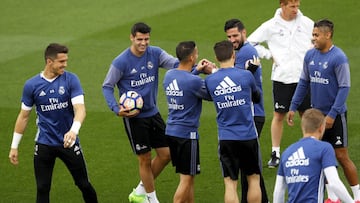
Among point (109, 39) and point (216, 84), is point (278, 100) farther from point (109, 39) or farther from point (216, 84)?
point (109, 39)

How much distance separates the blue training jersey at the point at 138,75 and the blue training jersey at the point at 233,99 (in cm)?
152

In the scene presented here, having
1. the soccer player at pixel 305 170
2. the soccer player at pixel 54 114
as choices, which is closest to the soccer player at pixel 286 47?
the soccer player at pixel 54 114

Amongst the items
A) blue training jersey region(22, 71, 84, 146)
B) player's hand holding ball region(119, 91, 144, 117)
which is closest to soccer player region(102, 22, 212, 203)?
player's hand holding ball region(119, 91, 144, 117)

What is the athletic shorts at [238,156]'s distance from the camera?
11820 mm

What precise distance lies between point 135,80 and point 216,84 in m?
1.76

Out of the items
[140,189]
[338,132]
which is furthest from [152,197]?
[338,132]

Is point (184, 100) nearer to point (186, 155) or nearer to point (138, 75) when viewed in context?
point (186, 155)

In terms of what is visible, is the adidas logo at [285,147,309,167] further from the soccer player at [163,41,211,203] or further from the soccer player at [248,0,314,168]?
the soccer player at [248,0,314,168]

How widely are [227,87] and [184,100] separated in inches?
29.5

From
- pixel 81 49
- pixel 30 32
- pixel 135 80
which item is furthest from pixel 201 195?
pixel 30 32

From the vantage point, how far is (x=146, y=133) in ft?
43.0

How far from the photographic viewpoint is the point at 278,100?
15.1m

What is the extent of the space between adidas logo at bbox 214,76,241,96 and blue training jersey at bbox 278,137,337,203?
1941mm

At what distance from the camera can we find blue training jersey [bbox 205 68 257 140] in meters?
11.6
